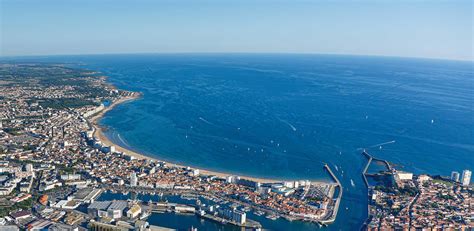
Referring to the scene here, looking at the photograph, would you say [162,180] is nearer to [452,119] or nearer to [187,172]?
[187,172]

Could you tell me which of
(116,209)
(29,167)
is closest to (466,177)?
(116,209)

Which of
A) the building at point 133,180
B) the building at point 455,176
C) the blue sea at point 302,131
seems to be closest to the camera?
the building at point 133,180

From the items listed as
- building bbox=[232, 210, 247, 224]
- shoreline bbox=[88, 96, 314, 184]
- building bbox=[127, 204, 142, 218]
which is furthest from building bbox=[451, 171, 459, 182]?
building bbox=[127, 204, 142, 218]

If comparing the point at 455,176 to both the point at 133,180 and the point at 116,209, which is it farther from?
the point at 116,209

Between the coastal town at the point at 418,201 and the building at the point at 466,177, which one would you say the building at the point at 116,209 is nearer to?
the coastal town at the point at 418,201

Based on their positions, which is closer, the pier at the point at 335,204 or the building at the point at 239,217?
the building at the point at 239,217

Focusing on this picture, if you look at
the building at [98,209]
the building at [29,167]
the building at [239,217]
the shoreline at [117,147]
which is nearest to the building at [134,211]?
the building at [98,209]

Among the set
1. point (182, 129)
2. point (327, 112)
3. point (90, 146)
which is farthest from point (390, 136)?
point (90, 146)
